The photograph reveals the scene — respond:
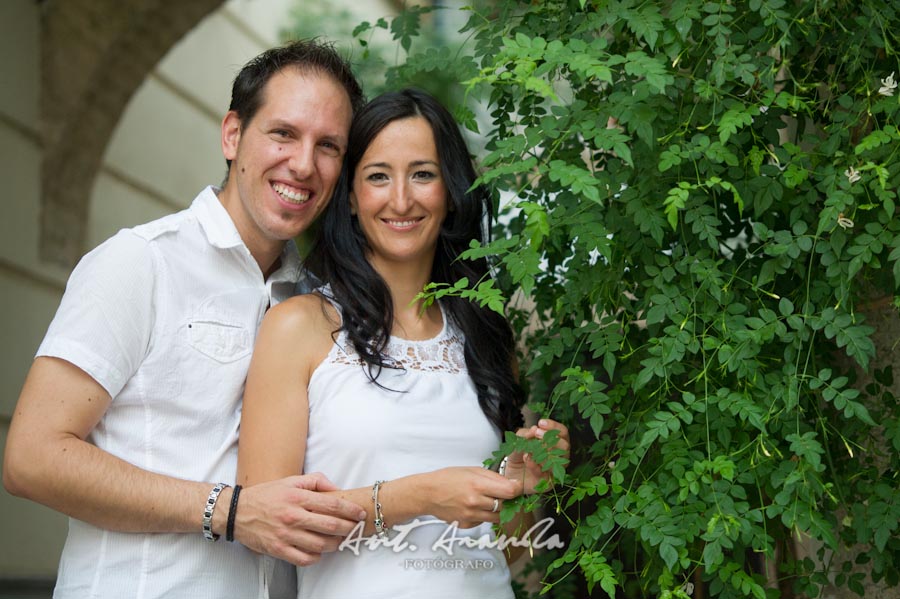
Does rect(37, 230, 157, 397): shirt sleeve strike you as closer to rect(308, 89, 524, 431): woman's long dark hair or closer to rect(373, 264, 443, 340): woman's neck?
rect(308, 89, 524, 431): woman's long dark hair

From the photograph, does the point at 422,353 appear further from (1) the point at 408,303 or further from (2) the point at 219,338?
(2) the point at 219,338

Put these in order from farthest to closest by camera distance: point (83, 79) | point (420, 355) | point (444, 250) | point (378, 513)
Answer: point (83, 79)
point (444, 250)
point (420, 355)
point (378, 513)

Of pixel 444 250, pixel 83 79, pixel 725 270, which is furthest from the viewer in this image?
pixel 83 79

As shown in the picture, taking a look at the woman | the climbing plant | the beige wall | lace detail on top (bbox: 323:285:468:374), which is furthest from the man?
the beige wall

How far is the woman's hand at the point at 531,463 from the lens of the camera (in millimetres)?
2166

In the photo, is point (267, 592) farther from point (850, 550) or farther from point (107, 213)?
point (107, 213)

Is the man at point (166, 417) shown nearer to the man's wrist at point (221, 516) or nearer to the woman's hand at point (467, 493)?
the man's wrist at point (221, 516)

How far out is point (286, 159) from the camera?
262 centimetres

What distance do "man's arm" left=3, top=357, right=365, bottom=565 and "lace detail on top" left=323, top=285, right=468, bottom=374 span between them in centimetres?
39

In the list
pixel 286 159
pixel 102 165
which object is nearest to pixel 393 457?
pixel 286 159

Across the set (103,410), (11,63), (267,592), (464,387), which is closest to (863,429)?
(464,387)

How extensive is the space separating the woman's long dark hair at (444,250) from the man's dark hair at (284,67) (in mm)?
Result: 149

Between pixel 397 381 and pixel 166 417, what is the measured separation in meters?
0.57

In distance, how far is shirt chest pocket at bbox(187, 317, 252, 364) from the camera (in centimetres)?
237
